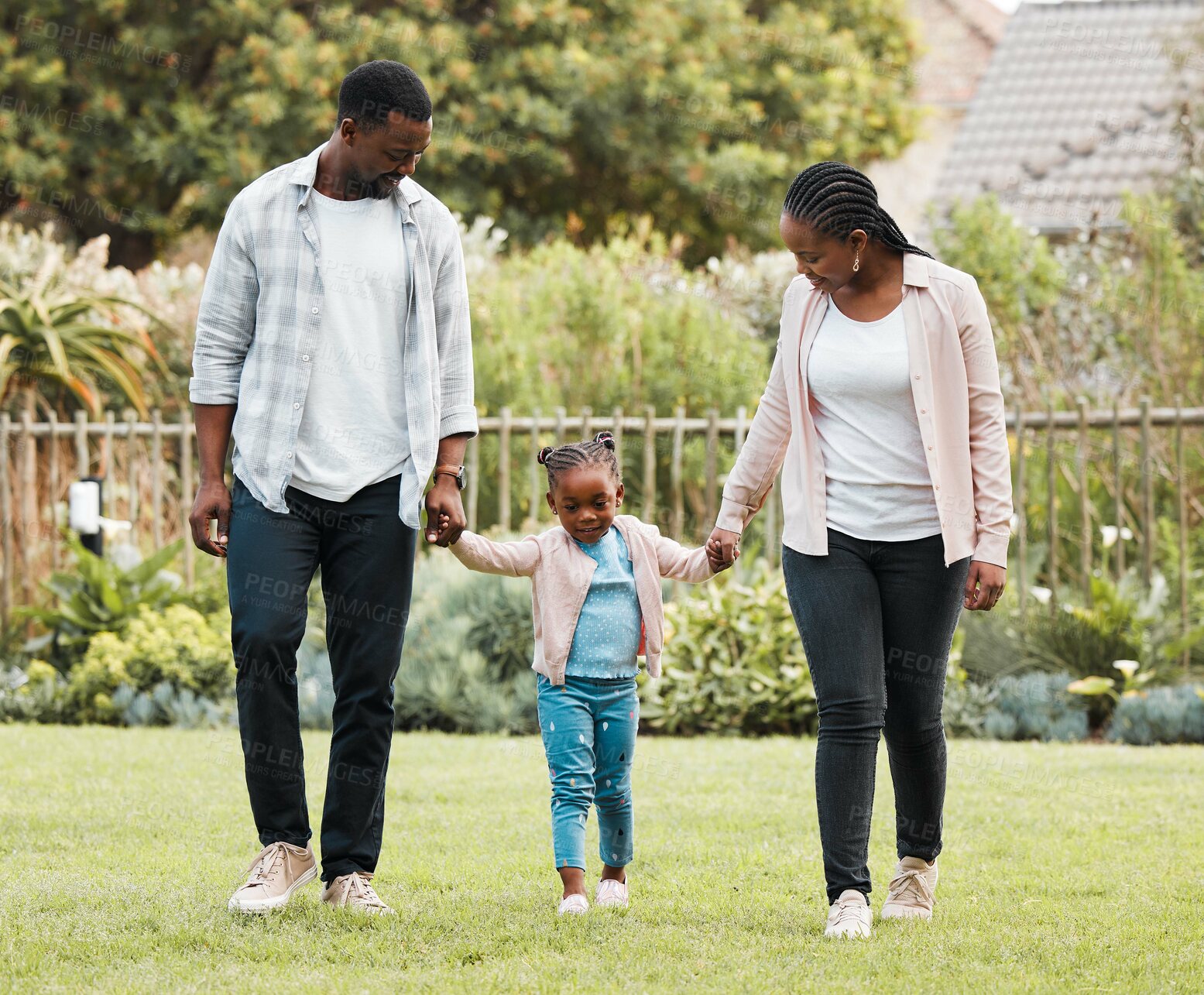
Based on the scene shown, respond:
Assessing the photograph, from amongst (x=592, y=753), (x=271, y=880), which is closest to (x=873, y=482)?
(x=592, y=753)

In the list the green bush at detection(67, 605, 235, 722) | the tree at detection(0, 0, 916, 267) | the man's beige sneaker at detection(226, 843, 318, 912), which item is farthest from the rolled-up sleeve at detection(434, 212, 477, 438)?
the tree at detection(0, 0, 916, 267)

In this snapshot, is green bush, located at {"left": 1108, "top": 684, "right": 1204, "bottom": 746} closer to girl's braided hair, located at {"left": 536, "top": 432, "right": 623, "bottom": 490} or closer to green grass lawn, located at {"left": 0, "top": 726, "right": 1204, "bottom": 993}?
green grass lawn, located at {"left": 0, "top": 726, "right": 1204, "bottom": 993}

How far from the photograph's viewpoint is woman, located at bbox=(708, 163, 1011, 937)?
355cm

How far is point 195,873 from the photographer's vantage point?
413 cm

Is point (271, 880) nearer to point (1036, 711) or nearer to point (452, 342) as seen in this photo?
point (452, 342)

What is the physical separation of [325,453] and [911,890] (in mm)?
1830

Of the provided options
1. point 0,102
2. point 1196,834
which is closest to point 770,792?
point 1196,834

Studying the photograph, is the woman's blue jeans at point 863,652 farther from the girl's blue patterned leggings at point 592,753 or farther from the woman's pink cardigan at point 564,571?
the girl's blue patterned leggings at point 592,753

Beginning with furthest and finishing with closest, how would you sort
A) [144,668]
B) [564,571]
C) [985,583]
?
[144,668], [564,571], [985,583]

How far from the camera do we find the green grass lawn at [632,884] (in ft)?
10.4

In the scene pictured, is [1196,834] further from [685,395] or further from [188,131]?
[188,131]

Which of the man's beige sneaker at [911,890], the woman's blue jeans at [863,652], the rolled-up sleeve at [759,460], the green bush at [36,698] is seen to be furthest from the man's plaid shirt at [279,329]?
the green bush at [36,698]

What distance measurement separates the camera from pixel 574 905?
3674mm

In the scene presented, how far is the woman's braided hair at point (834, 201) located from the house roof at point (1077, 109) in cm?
1145
